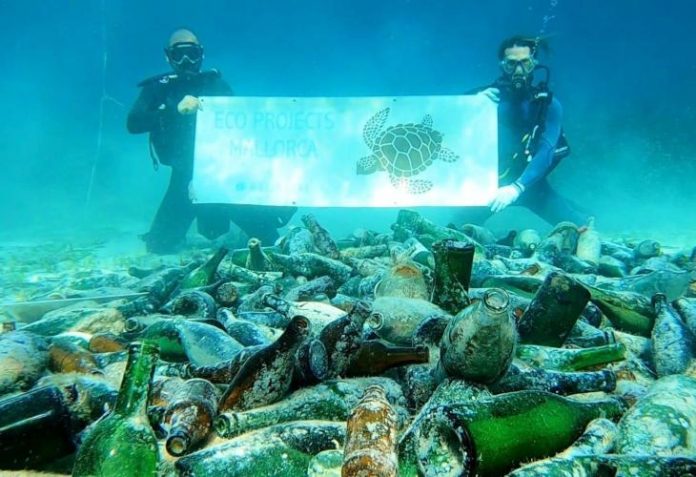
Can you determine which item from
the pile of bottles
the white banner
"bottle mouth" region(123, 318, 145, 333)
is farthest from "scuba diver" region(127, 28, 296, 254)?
the pile of bottles

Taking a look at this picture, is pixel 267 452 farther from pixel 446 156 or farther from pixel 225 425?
pixel 446 156

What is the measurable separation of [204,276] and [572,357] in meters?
3.32

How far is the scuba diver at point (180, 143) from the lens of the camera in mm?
9516

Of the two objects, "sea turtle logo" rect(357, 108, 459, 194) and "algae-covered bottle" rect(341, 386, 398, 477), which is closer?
"algae-covered bottle" rect(341, 386, 398, 477)

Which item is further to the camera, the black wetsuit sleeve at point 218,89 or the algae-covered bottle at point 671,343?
the black wetsuit sleeve at point 218,89

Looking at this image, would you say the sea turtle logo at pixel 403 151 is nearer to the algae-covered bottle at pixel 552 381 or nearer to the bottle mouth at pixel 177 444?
the algae-covered bottle at pixel 552 381

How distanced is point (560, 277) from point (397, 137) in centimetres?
584

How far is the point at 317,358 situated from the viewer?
160 centimetres

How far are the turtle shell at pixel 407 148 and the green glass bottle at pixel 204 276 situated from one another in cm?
418

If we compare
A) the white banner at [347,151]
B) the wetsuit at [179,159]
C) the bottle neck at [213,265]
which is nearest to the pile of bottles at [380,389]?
the bottle neck at [213,265]

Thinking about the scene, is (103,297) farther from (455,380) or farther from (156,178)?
(156,178)

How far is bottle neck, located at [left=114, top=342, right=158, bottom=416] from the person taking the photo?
1341mm

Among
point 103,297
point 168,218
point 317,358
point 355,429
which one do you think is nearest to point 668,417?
point 355,429

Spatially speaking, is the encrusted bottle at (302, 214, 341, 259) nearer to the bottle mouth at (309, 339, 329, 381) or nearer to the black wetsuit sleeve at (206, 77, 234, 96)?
the bottle mouth at (309, 339, 329, 381)
